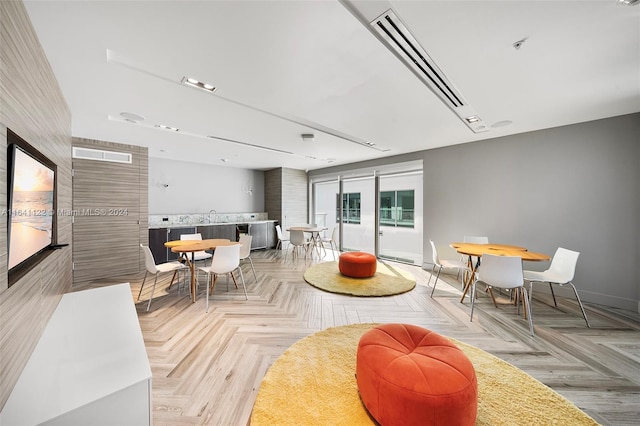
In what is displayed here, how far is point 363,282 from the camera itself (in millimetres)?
4238

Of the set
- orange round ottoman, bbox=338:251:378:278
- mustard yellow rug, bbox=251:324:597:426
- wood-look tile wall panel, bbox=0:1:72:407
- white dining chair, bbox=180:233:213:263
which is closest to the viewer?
wood-look tile wall panel, bbox=0:1:72:407

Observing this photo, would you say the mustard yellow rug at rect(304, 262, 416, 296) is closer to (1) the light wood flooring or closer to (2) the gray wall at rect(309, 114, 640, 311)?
(1) the light wood flooring

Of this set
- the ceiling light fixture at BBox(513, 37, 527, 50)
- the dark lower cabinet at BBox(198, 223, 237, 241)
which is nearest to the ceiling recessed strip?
the ceiling light fixture at BBox(513, 37, 527, 50)

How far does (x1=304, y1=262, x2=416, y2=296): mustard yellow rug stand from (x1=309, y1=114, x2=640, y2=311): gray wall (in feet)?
4.70

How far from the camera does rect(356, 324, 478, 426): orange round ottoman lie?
1273 mm

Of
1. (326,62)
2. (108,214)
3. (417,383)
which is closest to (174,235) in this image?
(108,214)

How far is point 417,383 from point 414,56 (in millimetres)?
2335

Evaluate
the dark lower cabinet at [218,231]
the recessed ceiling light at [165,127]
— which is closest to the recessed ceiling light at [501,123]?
the recessed ceiling light at [165,127]

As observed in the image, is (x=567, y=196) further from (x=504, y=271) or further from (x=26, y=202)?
(x=26, y=202)

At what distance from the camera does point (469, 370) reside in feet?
4.66

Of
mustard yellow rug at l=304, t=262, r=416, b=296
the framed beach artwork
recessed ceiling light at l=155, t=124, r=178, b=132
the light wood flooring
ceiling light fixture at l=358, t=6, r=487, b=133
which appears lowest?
the light wood flooring

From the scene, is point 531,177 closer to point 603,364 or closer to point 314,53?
point 603,364

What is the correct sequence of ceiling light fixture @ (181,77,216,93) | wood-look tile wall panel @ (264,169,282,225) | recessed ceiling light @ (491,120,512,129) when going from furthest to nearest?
wood-look tile wall panel @ (264,169,282,225) < recessed ceiling light @ (491,120,512,129) < ceiling light fixture @ (181,77,216,93)

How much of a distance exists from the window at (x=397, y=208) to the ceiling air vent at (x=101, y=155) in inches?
225
